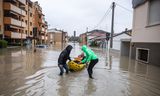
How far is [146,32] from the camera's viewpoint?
1736 cm

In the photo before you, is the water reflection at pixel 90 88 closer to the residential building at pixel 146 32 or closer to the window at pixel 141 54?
the residential building at pixel 146 32

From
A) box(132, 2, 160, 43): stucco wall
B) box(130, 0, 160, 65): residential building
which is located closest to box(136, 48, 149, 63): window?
box(130, 0, 160, 65): residential building

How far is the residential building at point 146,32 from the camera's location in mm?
15586

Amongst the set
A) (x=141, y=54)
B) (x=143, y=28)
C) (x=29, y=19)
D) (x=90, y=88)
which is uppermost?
(x=29, y=19)

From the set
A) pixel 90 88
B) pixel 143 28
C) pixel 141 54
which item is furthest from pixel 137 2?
pixel 90 88

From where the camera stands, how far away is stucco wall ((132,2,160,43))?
15752 millimetres

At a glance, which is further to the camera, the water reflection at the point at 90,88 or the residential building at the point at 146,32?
the residential building at the point at 146,32

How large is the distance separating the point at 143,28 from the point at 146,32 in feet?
2.89

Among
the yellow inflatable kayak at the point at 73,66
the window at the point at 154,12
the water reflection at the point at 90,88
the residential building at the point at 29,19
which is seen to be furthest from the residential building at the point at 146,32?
the residential building at the point at 29,19

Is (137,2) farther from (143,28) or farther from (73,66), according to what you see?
(73,66)

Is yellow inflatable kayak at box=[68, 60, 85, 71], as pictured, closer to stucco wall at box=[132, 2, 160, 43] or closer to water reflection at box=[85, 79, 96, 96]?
water reflection at box=[85, 79, 96, 96]

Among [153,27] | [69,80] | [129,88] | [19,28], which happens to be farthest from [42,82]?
[19,28]

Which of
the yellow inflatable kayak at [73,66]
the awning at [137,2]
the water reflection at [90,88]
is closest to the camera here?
the water reflection at [90,88]

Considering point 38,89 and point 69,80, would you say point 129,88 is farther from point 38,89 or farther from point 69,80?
point 38,89
